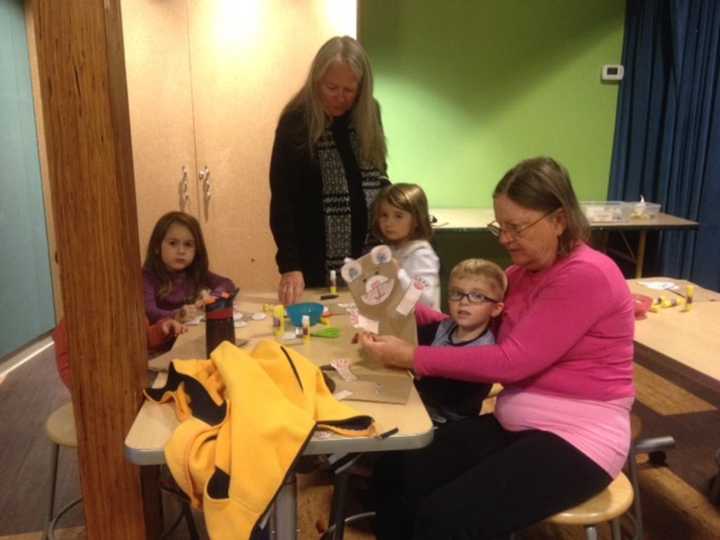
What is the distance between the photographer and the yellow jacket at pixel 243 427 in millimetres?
969

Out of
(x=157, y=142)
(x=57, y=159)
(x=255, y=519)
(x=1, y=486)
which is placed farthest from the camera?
(x=157, y=142)

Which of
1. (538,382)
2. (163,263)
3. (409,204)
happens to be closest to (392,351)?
(538,382)

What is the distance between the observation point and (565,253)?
4.50 ft

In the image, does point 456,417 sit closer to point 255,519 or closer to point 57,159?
point 255,519

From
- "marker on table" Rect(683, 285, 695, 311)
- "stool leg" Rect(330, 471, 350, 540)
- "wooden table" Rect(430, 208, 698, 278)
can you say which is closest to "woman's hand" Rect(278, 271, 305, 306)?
"stool leg" Rect(330, 471, 350, 540)

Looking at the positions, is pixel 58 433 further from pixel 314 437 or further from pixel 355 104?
pixel 355 104

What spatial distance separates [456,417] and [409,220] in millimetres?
656

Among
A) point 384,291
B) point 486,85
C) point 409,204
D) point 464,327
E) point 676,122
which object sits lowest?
point 464,327

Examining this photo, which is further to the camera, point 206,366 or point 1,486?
point 1,486

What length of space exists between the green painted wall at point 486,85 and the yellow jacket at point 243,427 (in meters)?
2.81

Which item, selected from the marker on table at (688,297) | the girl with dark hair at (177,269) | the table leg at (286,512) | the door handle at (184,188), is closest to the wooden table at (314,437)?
the table leg at (286,512)

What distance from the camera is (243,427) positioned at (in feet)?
3.31

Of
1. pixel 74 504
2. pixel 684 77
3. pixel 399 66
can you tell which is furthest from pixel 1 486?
pixel 684 77

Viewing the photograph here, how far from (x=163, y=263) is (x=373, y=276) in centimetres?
85
